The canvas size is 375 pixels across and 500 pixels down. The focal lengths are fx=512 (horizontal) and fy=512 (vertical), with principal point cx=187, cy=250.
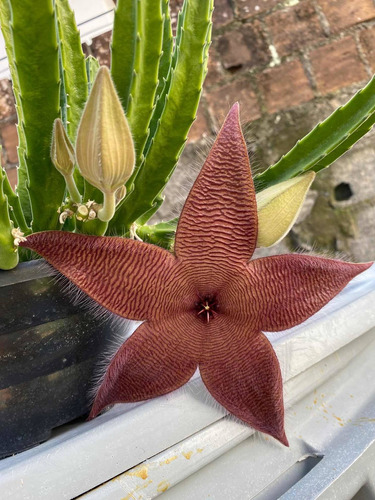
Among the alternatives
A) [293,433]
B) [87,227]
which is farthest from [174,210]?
[293,433]

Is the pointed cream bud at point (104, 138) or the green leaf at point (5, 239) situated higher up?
the pointed cream bud at point (104, 138)

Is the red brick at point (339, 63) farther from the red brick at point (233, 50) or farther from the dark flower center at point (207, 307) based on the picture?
the dark flower center at point (207, 307)

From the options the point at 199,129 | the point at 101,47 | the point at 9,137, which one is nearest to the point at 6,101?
the point at 9,137

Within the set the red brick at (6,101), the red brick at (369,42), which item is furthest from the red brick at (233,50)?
the red brick at (6,101)

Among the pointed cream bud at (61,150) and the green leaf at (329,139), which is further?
the green leaf at (329,139)

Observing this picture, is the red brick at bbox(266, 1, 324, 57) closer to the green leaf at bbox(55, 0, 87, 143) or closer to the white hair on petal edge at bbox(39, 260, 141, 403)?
the green leaf at bbox(55, 0, 87, 143)

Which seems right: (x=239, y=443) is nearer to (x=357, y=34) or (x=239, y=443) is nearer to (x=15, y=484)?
(x=15, y=484)
